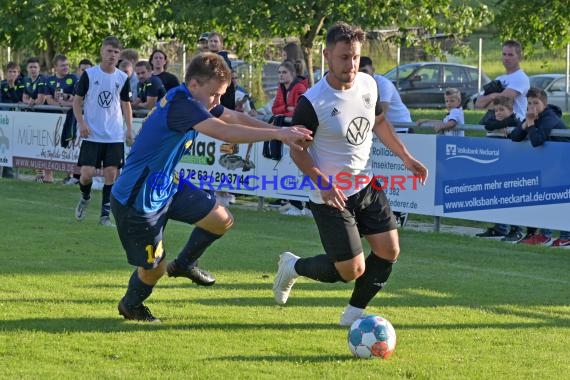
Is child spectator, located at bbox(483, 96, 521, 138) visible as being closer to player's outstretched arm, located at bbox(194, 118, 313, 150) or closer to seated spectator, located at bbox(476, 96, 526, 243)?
seated spectator, located at bbox(476, 96, 526, 243)

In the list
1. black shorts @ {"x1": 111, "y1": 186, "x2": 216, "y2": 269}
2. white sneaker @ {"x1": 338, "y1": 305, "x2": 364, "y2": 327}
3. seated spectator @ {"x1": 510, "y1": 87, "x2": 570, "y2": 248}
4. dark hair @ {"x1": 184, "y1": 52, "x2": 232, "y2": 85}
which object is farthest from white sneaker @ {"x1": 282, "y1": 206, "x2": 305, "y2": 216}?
dark hair @ {"x1": 184, "y1": 52, "x2": 232, "y2": 85}

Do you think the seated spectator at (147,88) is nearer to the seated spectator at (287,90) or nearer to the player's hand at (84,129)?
the seated spectator at (287,90)

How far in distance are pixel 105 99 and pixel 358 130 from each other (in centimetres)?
701

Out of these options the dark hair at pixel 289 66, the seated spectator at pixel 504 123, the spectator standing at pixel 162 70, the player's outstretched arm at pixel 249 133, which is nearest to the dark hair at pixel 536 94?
the seated spectator at pixel 504 123

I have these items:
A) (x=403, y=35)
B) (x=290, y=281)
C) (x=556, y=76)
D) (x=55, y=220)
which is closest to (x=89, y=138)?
(x=55, y=220)

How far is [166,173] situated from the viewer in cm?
782

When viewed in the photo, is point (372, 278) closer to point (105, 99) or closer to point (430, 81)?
point (105, 99)

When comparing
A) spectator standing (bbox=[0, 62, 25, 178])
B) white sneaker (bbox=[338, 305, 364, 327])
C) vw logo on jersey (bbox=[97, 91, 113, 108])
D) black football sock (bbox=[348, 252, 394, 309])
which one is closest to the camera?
black football sock (bbox=[348, 252, 394, 309])

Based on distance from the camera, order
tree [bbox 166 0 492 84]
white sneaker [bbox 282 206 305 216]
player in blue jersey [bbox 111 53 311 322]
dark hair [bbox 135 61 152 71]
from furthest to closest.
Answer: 1. tree [bbox 166 0 492 84]
2. dark hair [bbox 135 61 152 71]
3. white sneaker [bbox 282 206 305 216]
4. player in blue jersey [bbox 111 53 311 322]

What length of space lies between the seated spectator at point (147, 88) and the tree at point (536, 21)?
9.09 m

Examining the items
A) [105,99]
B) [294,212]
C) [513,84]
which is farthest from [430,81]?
[105,99]

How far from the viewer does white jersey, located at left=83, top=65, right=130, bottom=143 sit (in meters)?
14.0

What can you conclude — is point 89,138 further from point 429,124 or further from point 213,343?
point 213,343

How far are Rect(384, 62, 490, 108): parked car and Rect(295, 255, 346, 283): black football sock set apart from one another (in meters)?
26.4
